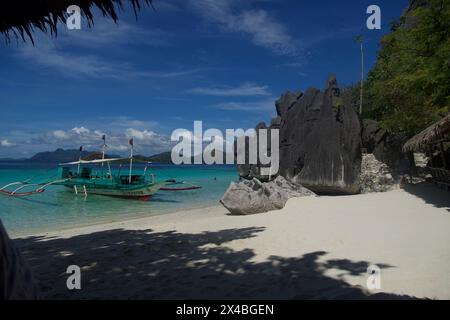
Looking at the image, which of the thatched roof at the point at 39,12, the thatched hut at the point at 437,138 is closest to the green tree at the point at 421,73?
the thatched hut at the point at 437,138

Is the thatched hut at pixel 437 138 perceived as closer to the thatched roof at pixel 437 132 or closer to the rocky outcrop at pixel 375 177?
the thatched roof at pixel 437 132

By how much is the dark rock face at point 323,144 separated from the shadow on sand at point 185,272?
573 inches

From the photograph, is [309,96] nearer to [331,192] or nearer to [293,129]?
[293,129]

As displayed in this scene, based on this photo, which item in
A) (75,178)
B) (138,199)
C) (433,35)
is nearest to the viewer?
(433,35)

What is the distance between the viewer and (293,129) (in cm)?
3025

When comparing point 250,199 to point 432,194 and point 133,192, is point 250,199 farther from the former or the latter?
point 133,192

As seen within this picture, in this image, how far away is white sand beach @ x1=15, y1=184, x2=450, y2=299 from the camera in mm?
4883

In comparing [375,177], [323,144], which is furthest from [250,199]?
[323,144]

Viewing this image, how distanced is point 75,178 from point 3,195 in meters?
6.02

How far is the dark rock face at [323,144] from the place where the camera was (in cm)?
2139

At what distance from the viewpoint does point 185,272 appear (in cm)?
586

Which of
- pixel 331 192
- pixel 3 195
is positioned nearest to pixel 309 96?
pixel 331 192

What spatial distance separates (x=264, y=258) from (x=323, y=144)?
18.6 meters

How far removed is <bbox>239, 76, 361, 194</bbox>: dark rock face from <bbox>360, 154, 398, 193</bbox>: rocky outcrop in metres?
0.82
